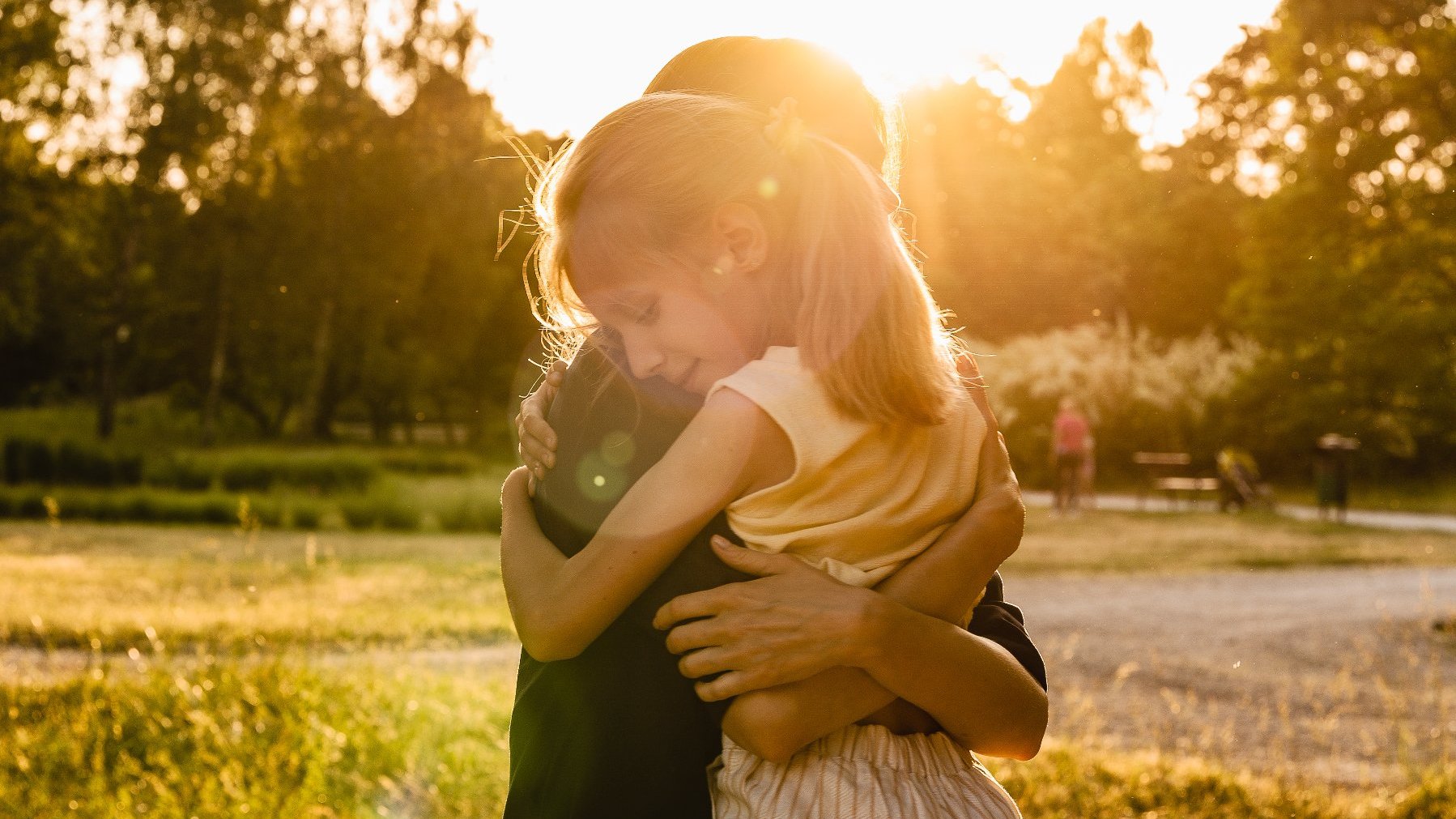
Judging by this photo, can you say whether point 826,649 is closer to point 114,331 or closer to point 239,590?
point 239,590

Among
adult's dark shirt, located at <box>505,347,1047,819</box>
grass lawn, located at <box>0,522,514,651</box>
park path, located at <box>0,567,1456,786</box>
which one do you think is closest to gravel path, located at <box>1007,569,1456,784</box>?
park path, located at <box>0,567,1456,786</box>

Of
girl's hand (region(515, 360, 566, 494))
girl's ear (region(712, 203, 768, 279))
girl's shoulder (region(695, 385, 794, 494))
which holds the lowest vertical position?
girl's hand (region(515, 360, 566, 494))

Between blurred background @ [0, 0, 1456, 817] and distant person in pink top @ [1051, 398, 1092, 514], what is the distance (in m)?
0.65

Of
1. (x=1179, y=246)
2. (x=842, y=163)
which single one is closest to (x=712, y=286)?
(x=842, y=163)

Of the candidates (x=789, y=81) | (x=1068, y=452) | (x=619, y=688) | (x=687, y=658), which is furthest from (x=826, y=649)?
(x=1068, y=452)

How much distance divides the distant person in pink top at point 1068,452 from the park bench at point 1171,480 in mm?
1419

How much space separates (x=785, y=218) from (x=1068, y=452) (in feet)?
68.0

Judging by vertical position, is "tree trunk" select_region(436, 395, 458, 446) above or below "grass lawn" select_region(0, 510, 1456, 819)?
below

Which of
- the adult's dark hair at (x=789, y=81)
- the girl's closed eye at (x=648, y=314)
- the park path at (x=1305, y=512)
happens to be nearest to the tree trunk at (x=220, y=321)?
the park path at (x=1305, y=512)

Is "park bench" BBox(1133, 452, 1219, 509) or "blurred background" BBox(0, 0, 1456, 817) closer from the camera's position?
"blurred background" BBox(0, 0, 1456, 817)

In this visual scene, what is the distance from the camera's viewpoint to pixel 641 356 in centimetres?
160

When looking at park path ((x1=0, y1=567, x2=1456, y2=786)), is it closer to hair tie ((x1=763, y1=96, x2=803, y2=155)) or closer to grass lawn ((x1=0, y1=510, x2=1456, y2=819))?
grass lawn ((x1=0, y1=510, x2=1456, y2=819))

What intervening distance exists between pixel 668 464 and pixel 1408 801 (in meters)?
3.88

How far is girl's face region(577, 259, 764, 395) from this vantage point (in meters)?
1.58
